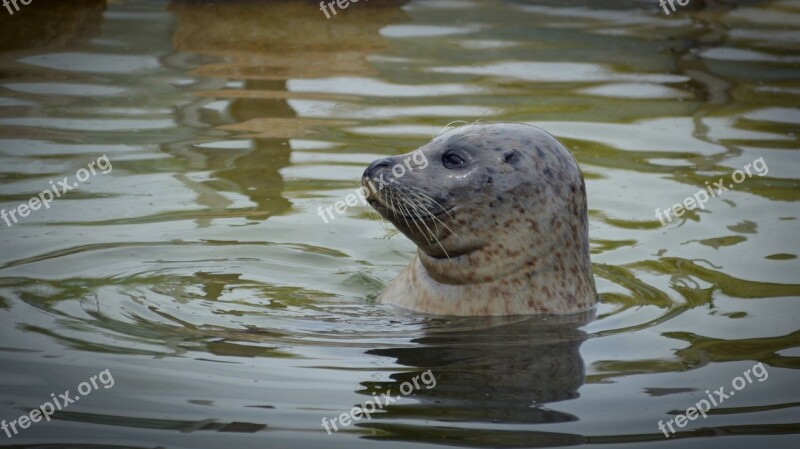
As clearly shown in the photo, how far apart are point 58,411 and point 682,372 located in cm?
245

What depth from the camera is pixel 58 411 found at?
4793mm

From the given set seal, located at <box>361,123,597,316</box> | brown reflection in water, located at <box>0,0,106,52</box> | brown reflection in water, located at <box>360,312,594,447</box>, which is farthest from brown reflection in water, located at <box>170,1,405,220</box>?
brown reflection in water, located at <box>360,312,594,447</box>

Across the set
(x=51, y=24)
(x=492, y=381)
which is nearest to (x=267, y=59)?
(x=51, y=24)

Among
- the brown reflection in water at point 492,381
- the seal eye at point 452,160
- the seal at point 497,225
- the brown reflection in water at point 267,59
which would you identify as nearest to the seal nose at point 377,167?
the seal at point 497,225

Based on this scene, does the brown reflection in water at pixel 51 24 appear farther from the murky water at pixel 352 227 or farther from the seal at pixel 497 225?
the seal at pixel 497 225

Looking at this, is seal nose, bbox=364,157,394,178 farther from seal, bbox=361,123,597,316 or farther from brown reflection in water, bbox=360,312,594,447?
brown reflection in water, bbox=360,312,594,447

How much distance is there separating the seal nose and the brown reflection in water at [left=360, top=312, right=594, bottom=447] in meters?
0.79

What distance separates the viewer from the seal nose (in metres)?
6.12

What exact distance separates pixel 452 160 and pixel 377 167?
423mm

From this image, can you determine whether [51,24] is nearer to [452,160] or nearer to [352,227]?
[352,227]

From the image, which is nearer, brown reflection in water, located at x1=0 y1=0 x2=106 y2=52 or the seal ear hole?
the seal ear hole

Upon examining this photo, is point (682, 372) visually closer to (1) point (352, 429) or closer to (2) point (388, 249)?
(1) point (352, 429)

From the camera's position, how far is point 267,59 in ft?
39.6

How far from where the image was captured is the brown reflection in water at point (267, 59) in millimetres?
8906
